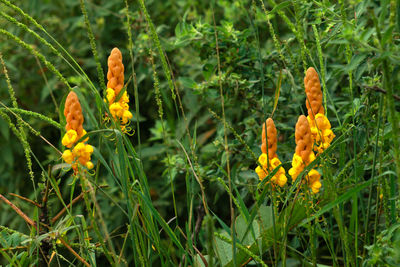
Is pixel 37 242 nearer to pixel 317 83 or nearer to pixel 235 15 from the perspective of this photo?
pixel 317 83

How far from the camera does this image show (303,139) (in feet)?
3.31

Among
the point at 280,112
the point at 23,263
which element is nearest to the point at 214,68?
the point at 280,112

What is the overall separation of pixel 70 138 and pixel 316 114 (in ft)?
1.60

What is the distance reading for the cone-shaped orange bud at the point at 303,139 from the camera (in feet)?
3.29

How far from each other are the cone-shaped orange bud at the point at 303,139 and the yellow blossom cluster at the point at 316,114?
5cm

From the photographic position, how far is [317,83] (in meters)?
1.05

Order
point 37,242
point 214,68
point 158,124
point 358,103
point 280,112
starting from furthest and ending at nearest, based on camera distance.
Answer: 1. point 158,124
2. point 214,68
3. point 280,112
4. point 358,103
5. point 37,242

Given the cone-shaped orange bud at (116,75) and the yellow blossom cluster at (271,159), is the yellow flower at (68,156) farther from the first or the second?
the yellow blossom cluster at (271,159)

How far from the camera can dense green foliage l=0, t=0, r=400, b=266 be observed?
0.97 m

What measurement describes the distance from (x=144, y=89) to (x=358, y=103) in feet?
5.24

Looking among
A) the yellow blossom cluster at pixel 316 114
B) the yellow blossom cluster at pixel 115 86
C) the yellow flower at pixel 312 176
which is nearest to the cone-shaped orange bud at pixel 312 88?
the yellow blossom cluster at pixel 316 114

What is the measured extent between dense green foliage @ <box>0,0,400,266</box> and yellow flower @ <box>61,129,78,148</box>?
0.12 ft

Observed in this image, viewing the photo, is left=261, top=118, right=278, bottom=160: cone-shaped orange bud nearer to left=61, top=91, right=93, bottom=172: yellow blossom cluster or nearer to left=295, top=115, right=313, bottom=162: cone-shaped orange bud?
Answer: left=295, top=115, right=313, bottom=162: cone-shaped orange bud

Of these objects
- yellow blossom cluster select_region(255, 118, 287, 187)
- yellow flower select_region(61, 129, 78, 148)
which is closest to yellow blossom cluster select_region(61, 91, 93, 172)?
yellow flower select_region(61, 129, 78, 148)
